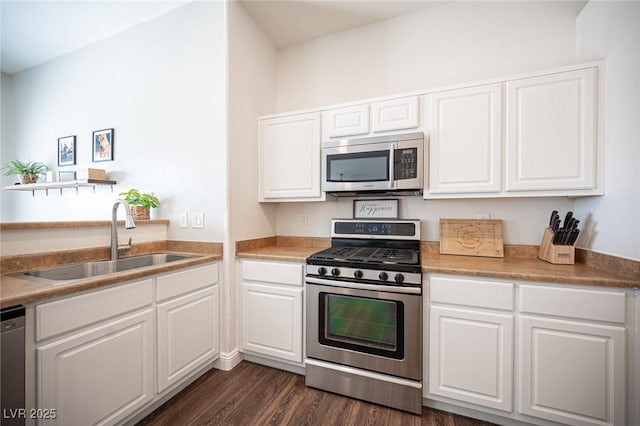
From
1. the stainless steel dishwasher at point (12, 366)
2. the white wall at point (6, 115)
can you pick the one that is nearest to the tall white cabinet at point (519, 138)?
the stainless steel dishwasher at point (12, 366)

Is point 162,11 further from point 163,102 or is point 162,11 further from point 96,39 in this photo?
point 96,39

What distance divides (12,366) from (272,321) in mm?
1333

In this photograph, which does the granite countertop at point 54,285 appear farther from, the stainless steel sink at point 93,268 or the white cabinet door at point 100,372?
the white cabinet door at point 100,372

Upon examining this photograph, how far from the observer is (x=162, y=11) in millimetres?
2330

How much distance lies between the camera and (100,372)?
4.23ft

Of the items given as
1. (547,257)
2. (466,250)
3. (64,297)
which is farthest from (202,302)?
(547,257)

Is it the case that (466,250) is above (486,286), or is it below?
above

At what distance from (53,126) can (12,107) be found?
1.02m

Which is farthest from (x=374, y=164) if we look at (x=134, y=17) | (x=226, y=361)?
(x=134, y=17)

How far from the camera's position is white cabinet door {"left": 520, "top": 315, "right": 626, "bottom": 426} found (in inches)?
51.2

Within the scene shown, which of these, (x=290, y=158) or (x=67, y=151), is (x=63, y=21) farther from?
(x=290, y=158)

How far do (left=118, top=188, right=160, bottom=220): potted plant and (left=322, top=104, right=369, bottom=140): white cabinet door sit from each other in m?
1.59

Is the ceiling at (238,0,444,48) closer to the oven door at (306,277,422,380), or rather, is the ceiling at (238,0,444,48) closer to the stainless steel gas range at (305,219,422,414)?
the stainless steel gas range at (305,219,422,414)

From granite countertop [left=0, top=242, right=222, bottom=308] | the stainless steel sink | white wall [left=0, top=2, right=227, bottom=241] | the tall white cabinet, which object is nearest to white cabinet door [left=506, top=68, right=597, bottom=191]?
the tall white cabinet
